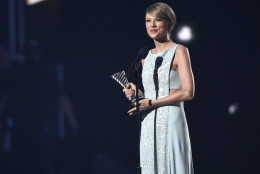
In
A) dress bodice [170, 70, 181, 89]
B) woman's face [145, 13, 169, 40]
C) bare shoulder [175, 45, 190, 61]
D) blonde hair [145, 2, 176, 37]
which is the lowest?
dress bodice [170, 70, 181, 89]

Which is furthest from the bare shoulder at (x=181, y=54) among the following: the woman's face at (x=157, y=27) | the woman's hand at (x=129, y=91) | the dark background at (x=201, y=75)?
the dark background at (x=201, y=75)

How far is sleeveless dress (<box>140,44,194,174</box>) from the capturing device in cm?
206

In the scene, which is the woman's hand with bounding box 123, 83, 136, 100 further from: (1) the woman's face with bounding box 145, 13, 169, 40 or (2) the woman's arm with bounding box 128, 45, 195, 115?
(1) the woman's face with bounding box 145, 13, 169, 40

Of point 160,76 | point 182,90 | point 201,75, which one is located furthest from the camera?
point 201,75

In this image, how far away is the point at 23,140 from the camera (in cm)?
378

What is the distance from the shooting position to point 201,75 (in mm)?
4082

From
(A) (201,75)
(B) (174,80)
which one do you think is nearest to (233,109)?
(A) (201,75)

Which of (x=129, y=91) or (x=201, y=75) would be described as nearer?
(x=129, y=91)

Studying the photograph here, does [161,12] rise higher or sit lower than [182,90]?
higher

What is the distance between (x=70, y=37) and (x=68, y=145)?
1.17 meters

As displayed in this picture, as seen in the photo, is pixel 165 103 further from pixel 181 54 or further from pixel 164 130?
pixel 181 54

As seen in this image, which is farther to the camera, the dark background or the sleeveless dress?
the dark background

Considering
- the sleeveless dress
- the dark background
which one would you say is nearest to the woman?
the sleeveless dress

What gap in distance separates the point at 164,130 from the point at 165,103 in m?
0.16
